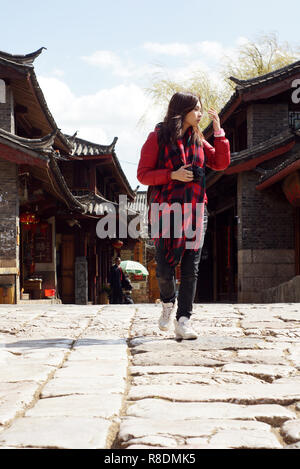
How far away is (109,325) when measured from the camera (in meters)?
5.64

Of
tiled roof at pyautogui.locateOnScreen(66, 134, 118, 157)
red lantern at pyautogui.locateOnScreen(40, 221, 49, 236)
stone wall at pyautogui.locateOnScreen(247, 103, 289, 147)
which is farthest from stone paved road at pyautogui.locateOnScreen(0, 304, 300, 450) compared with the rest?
tiled roof at pyautogui.locateOnScreen(66, 134, 118, 157)

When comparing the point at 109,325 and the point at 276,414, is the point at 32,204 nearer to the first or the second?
the point at 109,325

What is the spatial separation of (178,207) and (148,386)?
5.62ft

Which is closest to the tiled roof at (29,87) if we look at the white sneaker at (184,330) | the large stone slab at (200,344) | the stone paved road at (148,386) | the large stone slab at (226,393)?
the stone paved road at (148,386)

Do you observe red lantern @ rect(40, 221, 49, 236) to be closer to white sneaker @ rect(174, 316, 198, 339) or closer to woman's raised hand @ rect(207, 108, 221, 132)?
woman's raised hand @ rect(207, 108, 221, 132)

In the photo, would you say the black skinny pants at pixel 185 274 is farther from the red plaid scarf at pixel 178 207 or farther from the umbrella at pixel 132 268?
the umbrella at pixel 132 268

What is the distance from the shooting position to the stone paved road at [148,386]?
2.30 m

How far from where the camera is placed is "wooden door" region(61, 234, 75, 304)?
21.1 m

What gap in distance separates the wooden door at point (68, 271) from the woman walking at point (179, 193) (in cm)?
1670
